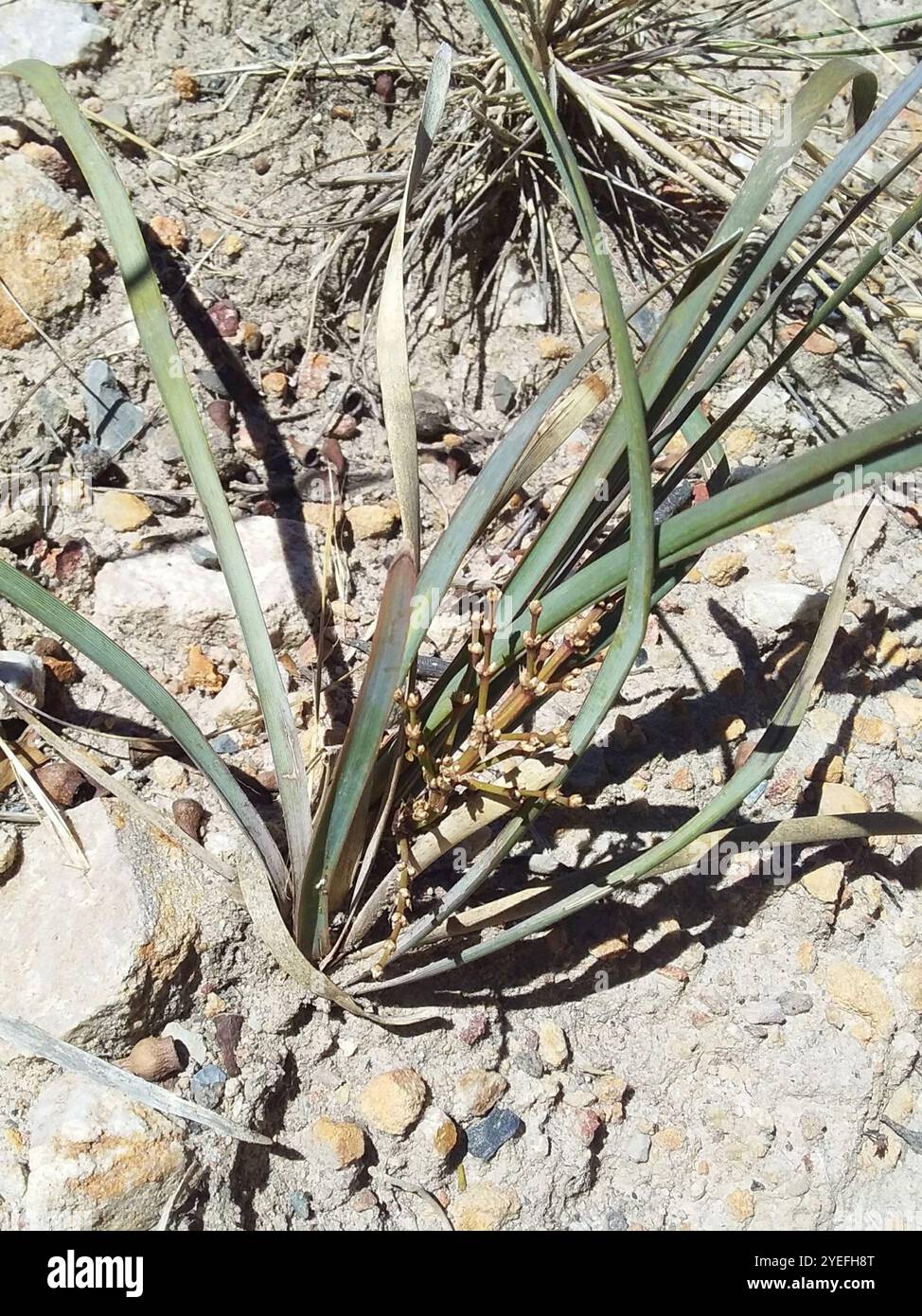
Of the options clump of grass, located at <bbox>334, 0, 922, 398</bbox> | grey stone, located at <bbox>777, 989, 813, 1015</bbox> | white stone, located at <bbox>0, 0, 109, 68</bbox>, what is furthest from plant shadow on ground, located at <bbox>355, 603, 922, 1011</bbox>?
white stone, located at <bbox>0, 0, 109, 68</bbox>

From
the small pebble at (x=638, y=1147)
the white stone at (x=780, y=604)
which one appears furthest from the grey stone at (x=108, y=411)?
the small pebble at (x=638, y=1147)

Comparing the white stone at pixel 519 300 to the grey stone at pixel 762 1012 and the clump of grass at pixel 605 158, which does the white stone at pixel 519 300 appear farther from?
the grey stone at pixel 762 1012

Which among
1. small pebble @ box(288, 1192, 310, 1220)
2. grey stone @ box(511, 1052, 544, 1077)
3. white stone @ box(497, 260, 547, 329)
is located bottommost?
small pebble @ box(288, 1192, 310, 1220)

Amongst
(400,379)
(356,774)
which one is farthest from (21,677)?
(400,379)

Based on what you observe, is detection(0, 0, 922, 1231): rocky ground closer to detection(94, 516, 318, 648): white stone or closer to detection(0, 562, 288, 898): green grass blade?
detection(94, 516, 318, 648): white stone
